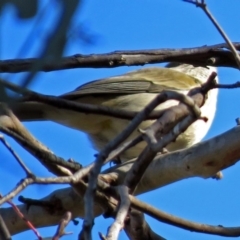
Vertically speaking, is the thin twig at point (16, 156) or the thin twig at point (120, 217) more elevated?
the thin twig at point (16, 156)

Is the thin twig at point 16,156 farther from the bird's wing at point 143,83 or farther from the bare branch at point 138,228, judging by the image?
the bird's wing at point 143,83

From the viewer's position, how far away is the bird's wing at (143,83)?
16.7 feet

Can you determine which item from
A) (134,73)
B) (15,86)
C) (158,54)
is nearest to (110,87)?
(134,73)

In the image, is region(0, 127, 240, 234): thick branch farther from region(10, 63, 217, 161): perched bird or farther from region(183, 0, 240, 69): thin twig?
region(10, 63, 217, 161): perched bird

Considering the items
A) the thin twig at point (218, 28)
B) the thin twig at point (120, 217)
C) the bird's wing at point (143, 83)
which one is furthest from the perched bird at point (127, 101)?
the thin twig at point (120, 217)

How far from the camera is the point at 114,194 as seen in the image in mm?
2246

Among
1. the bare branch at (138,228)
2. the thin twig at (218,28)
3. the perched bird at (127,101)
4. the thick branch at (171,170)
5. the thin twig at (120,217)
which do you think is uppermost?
the perched bird at (127,101)

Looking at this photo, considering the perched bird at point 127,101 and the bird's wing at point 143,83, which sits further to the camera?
the bird's wing at point 143,83

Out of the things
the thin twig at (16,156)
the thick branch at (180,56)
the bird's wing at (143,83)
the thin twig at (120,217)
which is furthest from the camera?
the bird's wing at (143,83)

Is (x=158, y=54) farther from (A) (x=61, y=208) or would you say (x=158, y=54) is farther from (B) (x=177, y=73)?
(B) (x=177, y=73)

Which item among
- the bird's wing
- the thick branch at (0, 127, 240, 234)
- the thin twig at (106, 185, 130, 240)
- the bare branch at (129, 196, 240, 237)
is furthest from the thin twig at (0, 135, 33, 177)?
the bird's wing

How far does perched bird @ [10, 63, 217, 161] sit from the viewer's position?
15.3 feet

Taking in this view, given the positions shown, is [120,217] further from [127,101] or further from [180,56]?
[127,101]

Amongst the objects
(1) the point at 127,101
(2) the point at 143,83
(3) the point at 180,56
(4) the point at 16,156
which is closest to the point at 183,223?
(4) the point at 16,156
